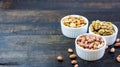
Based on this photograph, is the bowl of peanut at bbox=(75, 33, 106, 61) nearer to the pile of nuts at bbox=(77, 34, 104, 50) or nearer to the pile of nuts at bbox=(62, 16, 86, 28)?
the pile of nuts at bbox=(77, 34, 104, 50)

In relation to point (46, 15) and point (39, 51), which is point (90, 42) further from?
point (46, 15)

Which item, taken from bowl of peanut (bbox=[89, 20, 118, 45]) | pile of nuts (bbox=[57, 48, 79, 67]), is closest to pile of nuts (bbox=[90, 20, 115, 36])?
bowl of peanut (bbox=[89, 20, 118, 45])

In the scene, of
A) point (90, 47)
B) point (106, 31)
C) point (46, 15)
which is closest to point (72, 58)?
point (90, 47)

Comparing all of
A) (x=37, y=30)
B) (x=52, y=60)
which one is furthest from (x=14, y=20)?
(x=52, y=60)

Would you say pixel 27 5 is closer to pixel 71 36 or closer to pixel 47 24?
pixel 47 24

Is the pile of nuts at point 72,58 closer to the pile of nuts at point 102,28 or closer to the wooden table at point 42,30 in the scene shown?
the wooden table at point 42,30

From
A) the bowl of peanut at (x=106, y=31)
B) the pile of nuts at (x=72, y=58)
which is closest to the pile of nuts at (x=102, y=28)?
Answer: the bowl of peanut at (x=106, y=31)

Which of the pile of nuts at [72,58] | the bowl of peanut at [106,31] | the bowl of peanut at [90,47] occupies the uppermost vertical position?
the bowl of peanut at [106,31]
